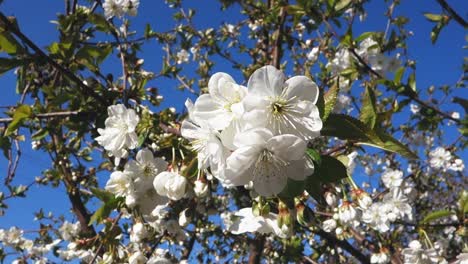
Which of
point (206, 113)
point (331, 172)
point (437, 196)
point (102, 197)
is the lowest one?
point (331, 172)

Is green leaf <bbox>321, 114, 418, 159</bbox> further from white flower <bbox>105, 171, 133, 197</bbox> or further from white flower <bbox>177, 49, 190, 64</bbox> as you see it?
white flower <bbox>177, 49, 190, 64</bbox>

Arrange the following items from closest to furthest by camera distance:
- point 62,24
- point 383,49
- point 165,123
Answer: point 165,123, point 62,24, point 383,49

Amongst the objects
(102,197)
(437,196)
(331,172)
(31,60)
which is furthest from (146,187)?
(437,196)

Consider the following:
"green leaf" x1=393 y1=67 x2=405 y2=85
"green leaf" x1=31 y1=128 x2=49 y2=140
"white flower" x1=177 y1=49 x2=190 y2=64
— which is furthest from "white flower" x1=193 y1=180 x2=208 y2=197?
"white flower" x1=177 y1=49 x2=190 y2=64

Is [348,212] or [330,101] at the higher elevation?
[348,212]

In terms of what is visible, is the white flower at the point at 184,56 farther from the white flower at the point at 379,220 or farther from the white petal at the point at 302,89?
Answer: the white petal at the point at 302,89

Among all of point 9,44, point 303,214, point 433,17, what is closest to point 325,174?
point 303,214

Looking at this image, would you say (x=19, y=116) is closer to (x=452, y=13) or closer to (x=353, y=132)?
(x=353, y=132)

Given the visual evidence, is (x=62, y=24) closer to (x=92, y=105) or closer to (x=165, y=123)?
(x=92, y=105)
